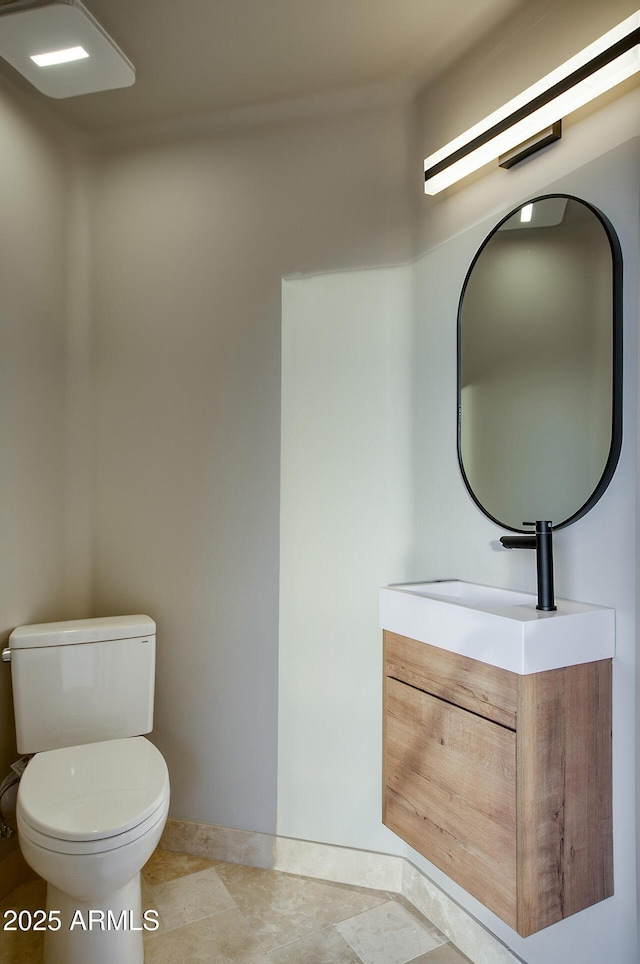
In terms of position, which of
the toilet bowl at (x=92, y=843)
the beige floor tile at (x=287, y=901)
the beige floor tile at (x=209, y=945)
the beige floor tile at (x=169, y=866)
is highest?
the toilet bowl at (x=92, y=843)

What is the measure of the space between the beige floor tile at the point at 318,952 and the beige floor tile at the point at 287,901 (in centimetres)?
2

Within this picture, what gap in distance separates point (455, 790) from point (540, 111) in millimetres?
1520

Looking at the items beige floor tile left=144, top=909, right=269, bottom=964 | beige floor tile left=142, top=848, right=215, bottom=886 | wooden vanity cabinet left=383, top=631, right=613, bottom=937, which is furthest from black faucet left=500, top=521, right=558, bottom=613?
beige floor tile left=142, top=848, right=215, bottom=886

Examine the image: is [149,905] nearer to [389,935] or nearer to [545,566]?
[389,935]

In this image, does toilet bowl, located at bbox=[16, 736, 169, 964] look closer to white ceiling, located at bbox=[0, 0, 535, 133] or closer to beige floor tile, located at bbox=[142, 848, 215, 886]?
beige floor tile, located at bbox=[142, 848, 215, 886]

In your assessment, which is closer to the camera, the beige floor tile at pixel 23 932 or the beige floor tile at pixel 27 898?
the beige floor tile at pixel 23 932

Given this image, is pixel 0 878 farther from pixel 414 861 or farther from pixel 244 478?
pixel 244 478

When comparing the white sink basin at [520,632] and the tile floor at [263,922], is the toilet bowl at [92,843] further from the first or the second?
the white sink basin at [520,632]

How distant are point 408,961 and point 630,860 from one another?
0.71 m

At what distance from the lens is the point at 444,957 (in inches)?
63.1

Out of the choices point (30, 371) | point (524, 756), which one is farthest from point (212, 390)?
point (524, 756)

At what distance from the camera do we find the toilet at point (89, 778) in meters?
1.37

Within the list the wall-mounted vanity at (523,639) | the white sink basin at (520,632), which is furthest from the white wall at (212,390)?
the white sink basin at (520,632)

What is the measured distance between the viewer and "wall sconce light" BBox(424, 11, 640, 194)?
1222 mm
